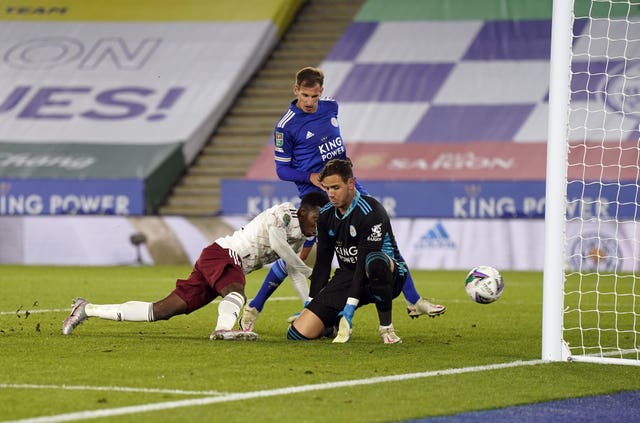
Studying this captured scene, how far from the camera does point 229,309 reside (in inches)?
331

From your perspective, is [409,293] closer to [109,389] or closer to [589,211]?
[109,389]

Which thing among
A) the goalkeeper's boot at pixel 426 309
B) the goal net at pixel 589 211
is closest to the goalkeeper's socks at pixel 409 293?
the goalkeeper's boot at pixel 426 309

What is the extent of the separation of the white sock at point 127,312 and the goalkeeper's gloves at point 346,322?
4.29 ft

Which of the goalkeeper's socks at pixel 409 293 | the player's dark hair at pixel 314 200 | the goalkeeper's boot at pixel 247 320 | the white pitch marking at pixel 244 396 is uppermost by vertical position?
the player's dark hair at pixel 314 200

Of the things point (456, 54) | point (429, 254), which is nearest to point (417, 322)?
point (429, 254)

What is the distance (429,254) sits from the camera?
18406mm

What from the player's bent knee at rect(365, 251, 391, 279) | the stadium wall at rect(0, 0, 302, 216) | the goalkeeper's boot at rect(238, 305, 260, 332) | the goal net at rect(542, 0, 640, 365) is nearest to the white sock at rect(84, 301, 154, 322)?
the goalkeeper's boot at rect(238, 305, 260, 332)

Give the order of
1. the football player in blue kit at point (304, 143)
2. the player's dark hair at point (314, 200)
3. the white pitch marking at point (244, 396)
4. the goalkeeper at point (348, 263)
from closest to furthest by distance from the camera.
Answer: the white pitch marking at point (244, 396)
the goalkeeper at point (348, 263)
the player's dark hair at point (314, 200)
the football player in blue kit at point (304, 143)

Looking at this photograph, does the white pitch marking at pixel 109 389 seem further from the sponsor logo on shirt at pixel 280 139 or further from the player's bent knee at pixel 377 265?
the sponsor logo on shirt at pixel 280 139

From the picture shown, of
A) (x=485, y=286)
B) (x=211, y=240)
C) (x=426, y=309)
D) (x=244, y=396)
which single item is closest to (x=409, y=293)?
(x=426, y=309)

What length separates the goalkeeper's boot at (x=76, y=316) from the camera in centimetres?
877

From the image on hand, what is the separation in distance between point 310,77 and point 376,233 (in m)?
1.46

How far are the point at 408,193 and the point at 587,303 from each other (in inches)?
296

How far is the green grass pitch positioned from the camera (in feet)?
18.5
